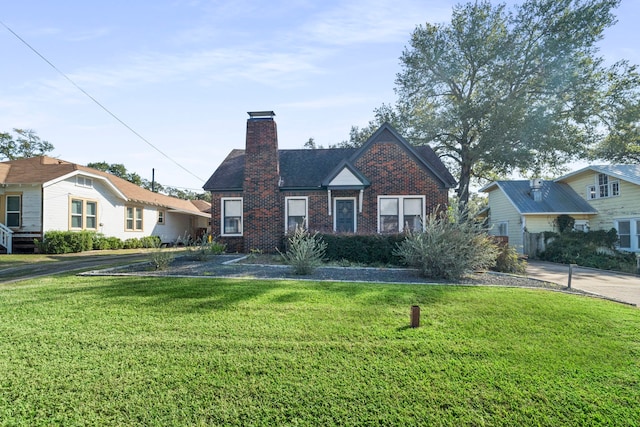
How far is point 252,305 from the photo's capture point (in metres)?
5.66

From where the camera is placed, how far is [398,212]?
15.4 metres

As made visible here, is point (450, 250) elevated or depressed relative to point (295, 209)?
depressed

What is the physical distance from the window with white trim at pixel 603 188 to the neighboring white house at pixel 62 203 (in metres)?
25.1

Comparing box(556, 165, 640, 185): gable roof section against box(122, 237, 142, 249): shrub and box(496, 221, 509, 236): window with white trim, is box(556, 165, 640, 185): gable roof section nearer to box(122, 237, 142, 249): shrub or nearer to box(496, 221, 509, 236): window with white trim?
box(496, 221, 509, 236): window with white trim

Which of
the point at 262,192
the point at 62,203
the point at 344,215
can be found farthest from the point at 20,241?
the point at 344,215

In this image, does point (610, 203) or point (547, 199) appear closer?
point (610, 203)

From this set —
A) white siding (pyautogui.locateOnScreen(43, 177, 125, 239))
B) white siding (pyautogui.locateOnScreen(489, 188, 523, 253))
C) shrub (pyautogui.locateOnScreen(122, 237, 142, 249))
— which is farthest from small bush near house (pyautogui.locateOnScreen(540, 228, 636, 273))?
white siding (pyautogui.locateOnScreen(43, 177, 125, 239))

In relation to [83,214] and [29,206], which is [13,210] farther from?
[83,214]

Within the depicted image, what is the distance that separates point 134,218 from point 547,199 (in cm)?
2708

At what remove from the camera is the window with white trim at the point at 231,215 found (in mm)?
16172

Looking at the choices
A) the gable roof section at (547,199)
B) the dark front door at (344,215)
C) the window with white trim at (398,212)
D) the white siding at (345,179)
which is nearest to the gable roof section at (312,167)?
the white siding at (345,179)

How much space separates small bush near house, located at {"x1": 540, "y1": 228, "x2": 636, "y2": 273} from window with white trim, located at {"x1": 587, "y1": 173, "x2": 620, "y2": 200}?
9.27ft

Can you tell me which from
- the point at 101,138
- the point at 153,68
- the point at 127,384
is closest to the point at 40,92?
the point at 153,68

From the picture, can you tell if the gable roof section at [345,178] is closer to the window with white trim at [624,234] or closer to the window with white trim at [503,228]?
the window with white trim at [503,228]
